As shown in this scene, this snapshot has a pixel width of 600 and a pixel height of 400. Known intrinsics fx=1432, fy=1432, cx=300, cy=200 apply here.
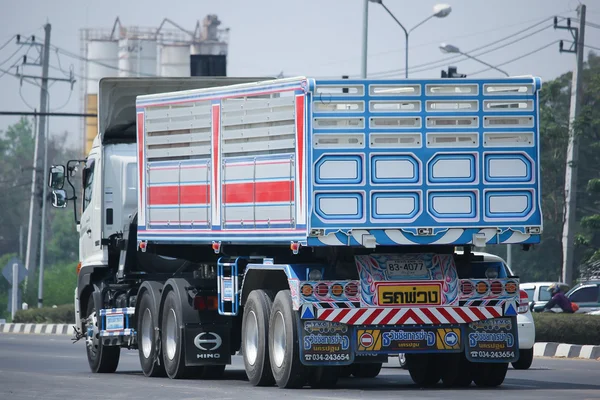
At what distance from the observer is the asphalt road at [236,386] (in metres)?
14.2

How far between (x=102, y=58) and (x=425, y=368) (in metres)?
97.9

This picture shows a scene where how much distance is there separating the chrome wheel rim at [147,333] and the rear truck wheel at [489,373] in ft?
14.5

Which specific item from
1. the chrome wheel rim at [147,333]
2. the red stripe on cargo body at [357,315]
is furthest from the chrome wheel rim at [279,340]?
the chrome wheel rim at [147,333]

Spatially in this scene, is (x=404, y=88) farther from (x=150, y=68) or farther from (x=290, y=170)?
(x=150, y=68)

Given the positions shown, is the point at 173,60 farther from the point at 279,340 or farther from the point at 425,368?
the point at 279,340

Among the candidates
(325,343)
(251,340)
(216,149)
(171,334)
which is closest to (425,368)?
(251,340)

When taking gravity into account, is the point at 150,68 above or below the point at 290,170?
above

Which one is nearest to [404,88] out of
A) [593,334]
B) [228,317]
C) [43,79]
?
[228,317]

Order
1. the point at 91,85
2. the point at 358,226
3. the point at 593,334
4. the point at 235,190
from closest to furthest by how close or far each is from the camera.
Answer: the point at 358,226, the point at 235,190, the point at 593,334, the point at 91,85

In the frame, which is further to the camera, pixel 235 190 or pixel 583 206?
pixel 583 206

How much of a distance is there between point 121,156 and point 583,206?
131 feet

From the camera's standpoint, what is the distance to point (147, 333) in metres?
18.4

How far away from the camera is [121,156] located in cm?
1992

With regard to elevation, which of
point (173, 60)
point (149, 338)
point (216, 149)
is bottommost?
point (149, 338)
